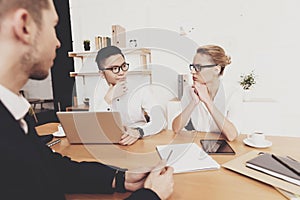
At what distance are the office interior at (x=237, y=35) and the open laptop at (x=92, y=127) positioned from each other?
4.80 feet

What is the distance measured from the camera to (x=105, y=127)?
1.20 metres

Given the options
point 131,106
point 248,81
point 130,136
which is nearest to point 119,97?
point 131,106

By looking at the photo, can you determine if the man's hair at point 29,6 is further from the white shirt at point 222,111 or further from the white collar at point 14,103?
the white shirt at point 222,111

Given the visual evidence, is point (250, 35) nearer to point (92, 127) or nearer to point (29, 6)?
point (92, 127)

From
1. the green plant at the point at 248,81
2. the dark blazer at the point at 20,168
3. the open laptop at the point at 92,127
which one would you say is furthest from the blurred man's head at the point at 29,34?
the green plant at the point at 248,81

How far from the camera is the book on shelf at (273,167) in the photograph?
0.80 meters

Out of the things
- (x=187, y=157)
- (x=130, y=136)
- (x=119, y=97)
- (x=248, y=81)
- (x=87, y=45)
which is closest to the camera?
(x=187, y=157)

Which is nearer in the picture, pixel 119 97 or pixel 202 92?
pixel 202 92

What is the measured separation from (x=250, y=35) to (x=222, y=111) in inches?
62.9

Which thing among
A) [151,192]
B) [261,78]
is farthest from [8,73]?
[261,78]

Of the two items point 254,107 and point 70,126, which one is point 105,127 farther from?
point 254,107

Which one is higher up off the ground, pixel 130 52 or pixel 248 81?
pixel 130 52

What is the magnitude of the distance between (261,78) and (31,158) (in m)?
2.78

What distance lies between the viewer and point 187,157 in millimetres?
1057
